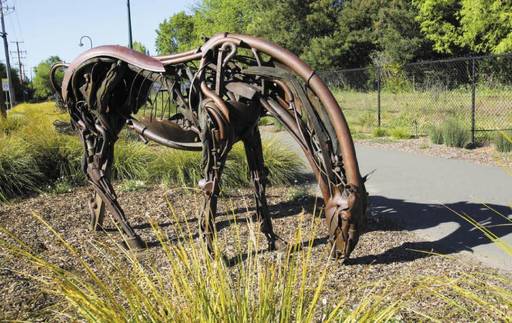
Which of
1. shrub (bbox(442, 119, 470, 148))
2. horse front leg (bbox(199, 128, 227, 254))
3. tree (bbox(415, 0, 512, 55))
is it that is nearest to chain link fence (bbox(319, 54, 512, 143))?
shrub (bbox(442, 119, 470, 148))

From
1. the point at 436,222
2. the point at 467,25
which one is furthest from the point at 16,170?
the point at 467,25

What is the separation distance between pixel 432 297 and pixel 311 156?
4.42ft

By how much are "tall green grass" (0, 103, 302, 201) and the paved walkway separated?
5.42 ft

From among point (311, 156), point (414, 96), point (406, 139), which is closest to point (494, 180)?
point (311, 156)

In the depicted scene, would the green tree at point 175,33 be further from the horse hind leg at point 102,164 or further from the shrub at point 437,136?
the horse hind leg at point 102,164

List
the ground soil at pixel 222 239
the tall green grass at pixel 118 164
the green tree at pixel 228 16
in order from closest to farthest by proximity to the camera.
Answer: the ground soil at pixel 222 239 → the tall green grass at pixel 118 164 → the green tree at pixel 228 16

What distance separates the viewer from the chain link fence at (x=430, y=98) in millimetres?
14562

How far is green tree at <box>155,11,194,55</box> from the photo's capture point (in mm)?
57656

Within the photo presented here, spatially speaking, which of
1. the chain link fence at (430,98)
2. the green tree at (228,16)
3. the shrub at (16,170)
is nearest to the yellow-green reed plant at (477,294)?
the shrub at (16,170)

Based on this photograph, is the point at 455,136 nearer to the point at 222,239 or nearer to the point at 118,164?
the point at 118,164

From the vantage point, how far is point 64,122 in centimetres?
1050

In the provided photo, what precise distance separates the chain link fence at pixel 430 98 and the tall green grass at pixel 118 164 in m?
5.95

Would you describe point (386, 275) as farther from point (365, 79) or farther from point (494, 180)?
point (365, 79)

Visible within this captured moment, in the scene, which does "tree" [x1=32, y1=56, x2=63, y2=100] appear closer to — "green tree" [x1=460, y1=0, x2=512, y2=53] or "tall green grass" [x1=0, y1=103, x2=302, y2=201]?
"green tree" [x1=460, y1=0, x2=512, y2=53]
